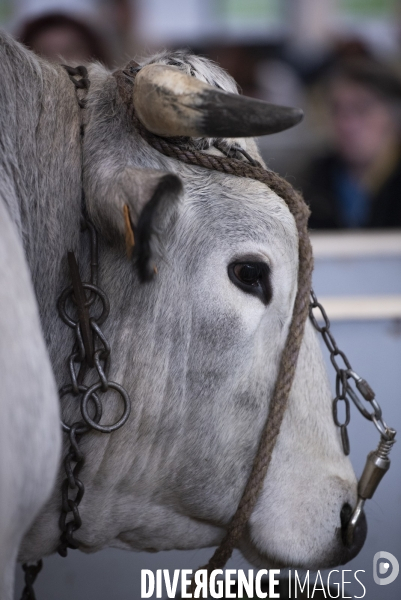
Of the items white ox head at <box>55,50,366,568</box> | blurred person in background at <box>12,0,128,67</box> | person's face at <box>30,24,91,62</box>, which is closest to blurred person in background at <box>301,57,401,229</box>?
blurred person in background at <box>12,0,128,67</box>

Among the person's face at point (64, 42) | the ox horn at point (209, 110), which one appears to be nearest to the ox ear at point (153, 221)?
the ox horn at point (209, 110)

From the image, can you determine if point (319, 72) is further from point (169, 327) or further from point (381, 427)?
point (169, 327)

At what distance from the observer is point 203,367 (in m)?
1.40

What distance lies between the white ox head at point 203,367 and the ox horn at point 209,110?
0.11 meters

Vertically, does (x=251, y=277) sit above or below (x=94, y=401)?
above

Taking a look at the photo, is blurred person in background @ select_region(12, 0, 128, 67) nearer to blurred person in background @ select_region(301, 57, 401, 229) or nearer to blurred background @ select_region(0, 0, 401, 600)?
blurred background @ select_region(0, 0, 401, 600)

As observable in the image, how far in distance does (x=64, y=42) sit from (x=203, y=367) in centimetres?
230

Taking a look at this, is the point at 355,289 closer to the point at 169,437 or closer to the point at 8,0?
the point at 169,437

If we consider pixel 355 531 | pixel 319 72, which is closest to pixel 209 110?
pixel 355 531

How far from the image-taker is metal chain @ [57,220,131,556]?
1.33 meters

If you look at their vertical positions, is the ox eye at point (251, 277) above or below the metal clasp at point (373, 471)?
above

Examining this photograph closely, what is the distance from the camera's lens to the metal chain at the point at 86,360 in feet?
4.36

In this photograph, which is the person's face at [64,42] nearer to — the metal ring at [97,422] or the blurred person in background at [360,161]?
the blurred person in background at [360,161]

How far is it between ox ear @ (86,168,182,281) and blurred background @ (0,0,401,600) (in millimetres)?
1629
